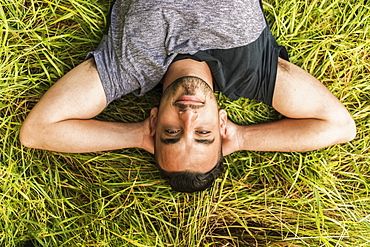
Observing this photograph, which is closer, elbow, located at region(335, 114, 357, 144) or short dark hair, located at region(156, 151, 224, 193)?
short dark hair, located at region(156, 151, 224, 193)

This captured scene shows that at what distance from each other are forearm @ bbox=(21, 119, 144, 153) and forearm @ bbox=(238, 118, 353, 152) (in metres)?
0.78

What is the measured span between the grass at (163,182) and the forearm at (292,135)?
0.17 meters

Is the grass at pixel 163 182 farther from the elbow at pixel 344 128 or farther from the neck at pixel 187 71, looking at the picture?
the neck at pixel 187 71

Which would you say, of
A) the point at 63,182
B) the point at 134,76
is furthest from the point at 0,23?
the point at 63,182

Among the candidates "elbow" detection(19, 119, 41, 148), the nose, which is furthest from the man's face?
"elbow" detection(19, 119, 41, 148)

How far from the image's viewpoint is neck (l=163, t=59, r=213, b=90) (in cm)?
188

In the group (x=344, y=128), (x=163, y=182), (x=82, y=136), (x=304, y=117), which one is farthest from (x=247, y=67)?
(x=82, y=136)

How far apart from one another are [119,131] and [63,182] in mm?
610

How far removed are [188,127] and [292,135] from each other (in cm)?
81

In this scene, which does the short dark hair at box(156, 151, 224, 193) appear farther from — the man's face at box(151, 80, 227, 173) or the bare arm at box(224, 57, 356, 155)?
the bare arm at box(224, 57, 356, 155)

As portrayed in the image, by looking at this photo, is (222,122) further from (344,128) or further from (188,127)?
(344,128)

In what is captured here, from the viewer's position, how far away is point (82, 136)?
6.59ft

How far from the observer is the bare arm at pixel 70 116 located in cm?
193

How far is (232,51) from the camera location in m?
1.95
